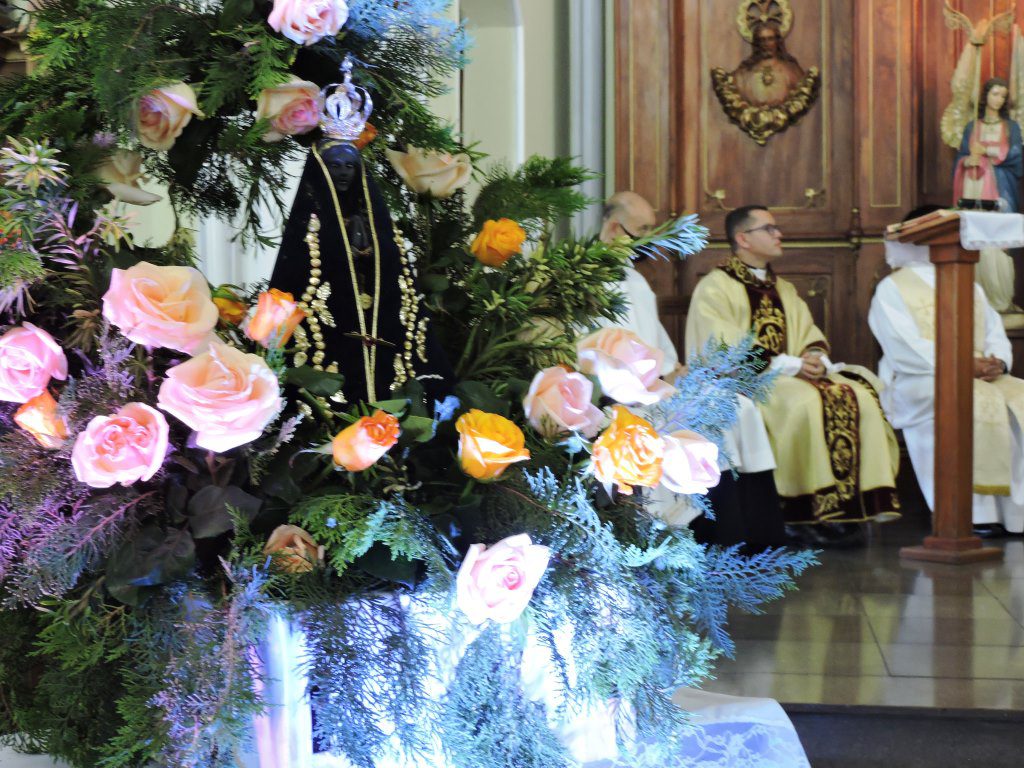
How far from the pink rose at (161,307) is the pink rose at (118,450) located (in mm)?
95

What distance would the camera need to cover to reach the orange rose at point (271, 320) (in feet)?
5.22

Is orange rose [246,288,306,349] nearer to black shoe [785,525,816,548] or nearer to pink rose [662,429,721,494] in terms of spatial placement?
pink rose [662,429,721,494]

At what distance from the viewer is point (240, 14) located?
73.8 inches

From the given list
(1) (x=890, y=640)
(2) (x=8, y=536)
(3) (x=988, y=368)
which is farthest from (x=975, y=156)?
(2) (x=8, y=536)

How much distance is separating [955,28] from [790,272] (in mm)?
1856

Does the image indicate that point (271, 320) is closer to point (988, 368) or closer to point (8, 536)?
point (8, 536)

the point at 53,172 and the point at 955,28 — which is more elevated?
the point at 955,28

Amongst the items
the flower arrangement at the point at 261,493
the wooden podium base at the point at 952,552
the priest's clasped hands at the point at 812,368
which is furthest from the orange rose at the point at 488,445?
the priest's clasped hands at the point at 812,368

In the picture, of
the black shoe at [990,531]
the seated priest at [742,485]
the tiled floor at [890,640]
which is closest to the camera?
the tiled floor at [890,640]

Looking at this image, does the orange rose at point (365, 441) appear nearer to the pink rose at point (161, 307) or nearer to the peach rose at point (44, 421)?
the pink rose at point (161, 307)

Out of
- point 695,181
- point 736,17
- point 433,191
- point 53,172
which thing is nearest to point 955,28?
point 736,17

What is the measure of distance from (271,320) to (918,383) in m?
6.23

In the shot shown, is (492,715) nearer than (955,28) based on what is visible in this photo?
Yes

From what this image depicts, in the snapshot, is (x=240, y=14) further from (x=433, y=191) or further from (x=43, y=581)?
(x=43, y=581)
